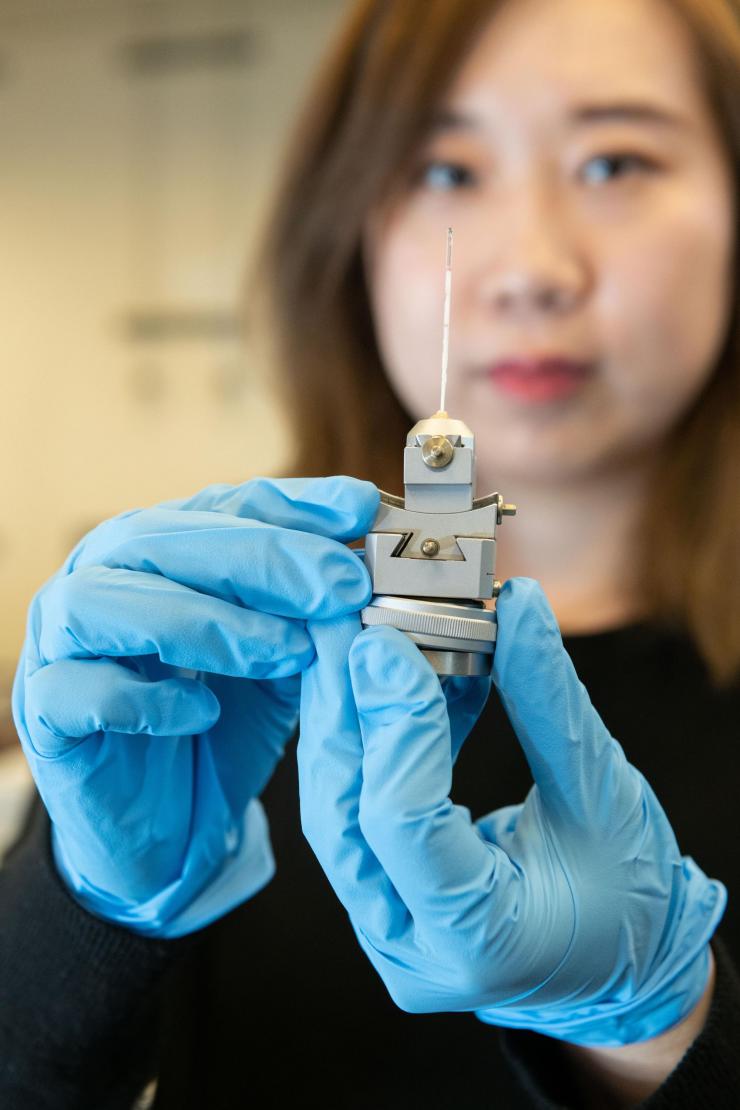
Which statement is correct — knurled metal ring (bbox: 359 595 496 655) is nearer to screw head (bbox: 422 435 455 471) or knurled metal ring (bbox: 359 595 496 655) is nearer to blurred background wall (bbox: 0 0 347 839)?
screw head (bbox: 422 435 455 471)

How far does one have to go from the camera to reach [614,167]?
1.04 meters

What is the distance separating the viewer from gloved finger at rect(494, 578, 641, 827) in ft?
2.00

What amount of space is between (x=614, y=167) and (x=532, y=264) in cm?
17

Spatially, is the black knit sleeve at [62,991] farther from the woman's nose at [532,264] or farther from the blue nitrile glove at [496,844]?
the woman's nose at [532,264]

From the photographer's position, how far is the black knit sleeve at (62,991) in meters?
0.79

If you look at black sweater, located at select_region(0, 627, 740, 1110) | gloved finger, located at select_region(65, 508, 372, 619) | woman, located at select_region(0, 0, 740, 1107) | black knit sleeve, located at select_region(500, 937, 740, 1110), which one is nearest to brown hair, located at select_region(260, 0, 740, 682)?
woman, located at select_region(0, 0, 740, 1107)

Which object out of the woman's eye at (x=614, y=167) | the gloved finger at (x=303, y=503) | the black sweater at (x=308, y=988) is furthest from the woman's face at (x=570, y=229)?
the gloved finger at (x=303, y=503)

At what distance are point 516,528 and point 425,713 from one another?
67 centimetres

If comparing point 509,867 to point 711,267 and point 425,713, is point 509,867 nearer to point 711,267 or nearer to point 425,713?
point 425,713

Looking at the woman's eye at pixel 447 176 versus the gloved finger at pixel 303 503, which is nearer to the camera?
the gloved finger at pixel 303 503

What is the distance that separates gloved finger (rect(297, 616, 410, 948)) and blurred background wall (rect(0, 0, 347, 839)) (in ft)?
9.03

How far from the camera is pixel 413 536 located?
23.9 inches

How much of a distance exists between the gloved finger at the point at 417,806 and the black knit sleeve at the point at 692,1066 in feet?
0.70

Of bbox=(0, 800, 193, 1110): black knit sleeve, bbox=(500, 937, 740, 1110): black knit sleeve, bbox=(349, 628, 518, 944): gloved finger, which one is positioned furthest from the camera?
bbox=(0, 800, 193, 1110): black knit sleeve
